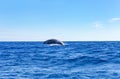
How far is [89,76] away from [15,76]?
5168 millimetres

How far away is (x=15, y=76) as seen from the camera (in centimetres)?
1862

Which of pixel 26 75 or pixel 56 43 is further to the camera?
pixel 56 43

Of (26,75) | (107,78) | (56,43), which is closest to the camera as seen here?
(107,78)

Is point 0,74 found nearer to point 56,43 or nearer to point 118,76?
point 118,76

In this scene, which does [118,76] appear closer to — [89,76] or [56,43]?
[89,76]

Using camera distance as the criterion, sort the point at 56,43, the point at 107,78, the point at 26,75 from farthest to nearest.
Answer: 1. the point at 56,43
2. the point at 26,75
3. the point at 107,78

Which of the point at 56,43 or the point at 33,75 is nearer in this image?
the point at 33,75

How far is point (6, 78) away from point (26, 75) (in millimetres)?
1585

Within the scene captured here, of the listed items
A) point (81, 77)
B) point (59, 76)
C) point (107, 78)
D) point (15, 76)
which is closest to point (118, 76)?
point (107, 78)

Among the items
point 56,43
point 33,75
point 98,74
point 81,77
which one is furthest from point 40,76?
point 56,43

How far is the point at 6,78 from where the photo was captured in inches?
703

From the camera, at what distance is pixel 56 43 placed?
7981 centimetres

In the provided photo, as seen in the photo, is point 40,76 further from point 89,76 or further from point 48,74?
point 89,76

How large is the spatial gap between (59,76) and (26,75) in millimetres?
2370
